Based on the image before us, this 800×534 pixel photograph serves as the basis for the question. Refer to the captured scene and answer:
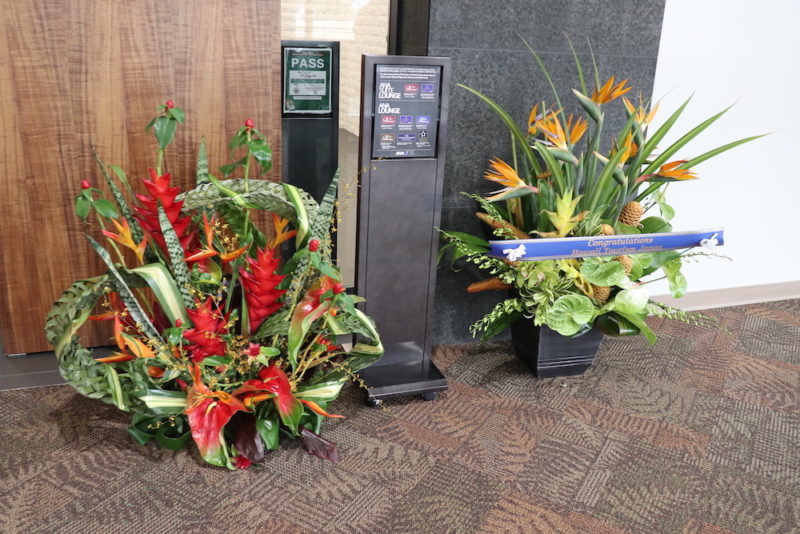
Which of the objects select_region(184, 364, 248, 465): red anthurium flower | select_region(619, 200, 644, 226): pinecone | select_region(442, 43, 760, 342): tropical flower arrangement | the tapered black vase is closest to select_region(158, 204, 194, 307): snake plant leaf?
select_region(184, 364, 248, 465): red anthurium flower

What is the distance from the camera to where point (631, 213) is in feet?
7.30

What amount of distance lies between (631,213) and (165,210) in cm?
140

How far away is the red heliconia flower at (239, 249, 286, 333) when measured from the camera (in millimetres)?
1751

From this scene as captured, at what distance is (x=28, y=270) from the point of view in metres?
2.12

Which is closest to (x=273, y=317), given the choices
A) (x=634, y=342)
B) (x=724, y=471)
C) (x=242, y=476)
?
(x=242, y=476)

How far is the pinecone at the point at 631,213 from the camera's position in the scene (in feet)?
7.29

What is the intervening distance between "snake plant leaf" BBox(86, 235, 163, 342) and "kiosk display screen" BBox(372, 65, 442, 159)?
724 millimetres

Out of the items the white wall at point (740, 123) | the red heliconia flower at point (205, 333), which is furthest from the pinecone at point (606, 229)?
the red heliconia flower at point (205, 333)

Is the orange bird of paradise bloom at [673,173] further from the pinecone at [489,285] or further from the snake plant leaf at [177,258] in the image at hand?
the snake plant leaf at [177,258]

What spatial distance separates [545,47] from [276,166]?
0.97 meters

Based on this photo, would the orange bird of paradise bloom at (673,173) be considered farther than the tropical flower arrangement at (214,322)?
Yes

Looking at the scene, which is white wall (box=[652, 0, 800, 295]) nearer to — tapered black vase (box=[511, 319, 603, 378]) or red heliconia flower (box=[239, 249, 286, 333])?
tapered black vase (box=[511, 319, 603, 378])

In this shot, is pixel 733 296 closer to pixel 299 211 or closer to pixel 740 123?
pixel 740 123

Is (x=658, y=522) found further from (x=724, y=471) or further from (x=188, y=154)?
(x=188, y=154)
